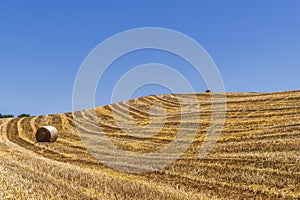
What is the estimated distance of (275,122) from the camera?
19.2m

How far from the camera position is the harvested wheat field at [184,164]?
28.7 ft

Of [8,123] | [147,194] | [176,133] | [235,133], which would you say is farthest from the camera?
[8,123]

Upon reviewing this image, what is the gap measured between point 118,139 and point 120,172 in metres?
8.49

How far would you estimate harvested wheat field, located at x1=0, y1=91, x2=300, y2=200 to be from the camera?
8.76 m

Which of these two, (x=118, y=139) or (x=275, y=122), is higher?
(x=275, y=122)

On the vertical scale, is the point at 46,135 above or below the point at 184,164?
below

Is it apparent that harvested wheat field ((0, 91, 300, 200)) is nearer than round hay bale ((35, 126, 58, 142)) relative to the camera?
Yes

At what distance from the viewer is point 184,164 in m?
13.6

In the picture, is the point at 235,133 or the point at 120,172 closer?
the point at 120,172

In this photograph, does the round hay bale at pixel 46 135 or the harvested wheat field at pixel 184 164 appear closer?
the harvested wheat field at pixel 184 164

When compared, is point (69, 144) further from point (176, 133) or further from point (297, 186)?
point (297, 186)

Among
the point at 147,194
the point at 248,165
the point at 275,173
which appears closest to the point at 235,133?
the point at 248,165

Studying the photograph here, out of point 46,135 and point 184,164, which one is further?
point 46,135

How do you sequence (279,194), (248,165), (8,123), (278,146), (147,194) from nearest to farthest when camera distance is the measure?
(147,194) < (279,194) < (248,165) < (278,146) < (8,123)
